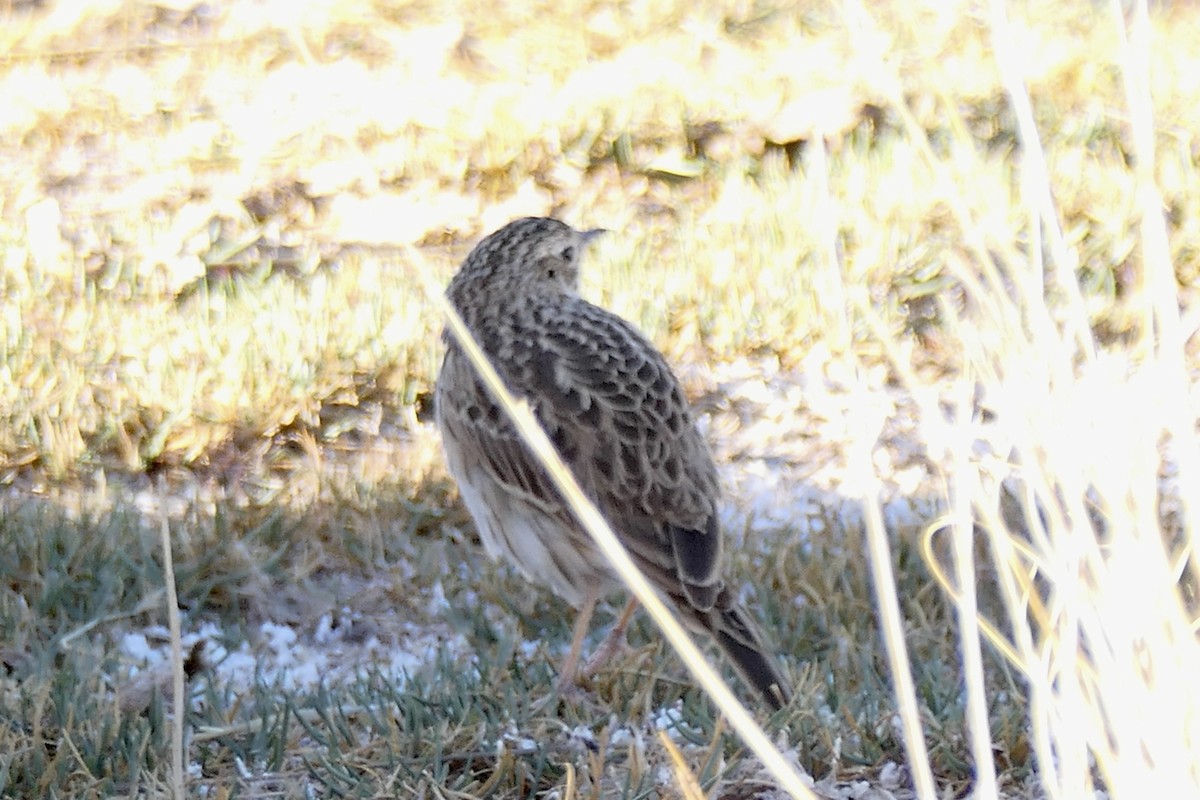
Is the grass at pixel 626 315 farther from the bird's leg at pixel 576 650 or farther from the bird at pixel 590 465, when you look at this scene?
the bird at pixel 590 465

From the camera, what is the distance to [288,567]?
5035 mm

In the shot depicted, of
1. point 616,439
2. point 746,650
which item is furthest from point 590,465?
point 746,650

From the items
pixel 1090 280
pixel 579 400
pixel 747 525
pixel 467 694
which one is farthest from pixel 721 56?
pixel 467 694

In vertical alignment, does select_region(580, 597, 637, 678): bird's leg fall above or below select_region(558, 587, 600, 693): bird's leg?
below

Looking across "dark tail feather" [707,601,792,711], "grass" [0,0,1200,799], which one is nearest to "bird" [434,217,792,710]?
"dark tail feather" [707,601,792,711]

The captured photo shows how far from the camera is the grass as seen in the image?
223cm

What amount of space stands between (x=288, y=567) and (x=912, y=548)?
6.23ft

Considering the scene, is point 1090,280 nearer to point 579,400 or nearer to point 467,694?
point 579,400

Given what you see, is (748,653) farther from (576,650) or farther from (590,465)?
(590,465)

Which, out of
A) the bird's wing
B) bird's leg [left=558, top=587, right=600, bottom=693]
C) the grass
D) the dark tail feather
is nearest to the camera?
the grass

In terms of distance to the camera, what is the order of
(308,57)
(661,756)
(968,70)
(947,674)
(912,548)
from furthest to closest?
1. (968,70)
2. (912,548)
3. (947,674)
4. (661,756)
5. (308,57)

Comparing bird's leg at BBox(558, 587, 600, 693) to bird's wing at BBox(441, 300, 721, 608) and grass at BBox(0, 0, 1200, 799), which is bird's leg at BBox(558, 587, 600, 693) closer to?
grass at BBox(0, 0, 1200, 799)

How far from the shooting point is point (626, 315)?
263 inches

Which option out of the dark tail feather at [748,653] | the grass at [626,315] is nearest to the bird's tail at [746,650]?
the dark tail feather at [748,653]
